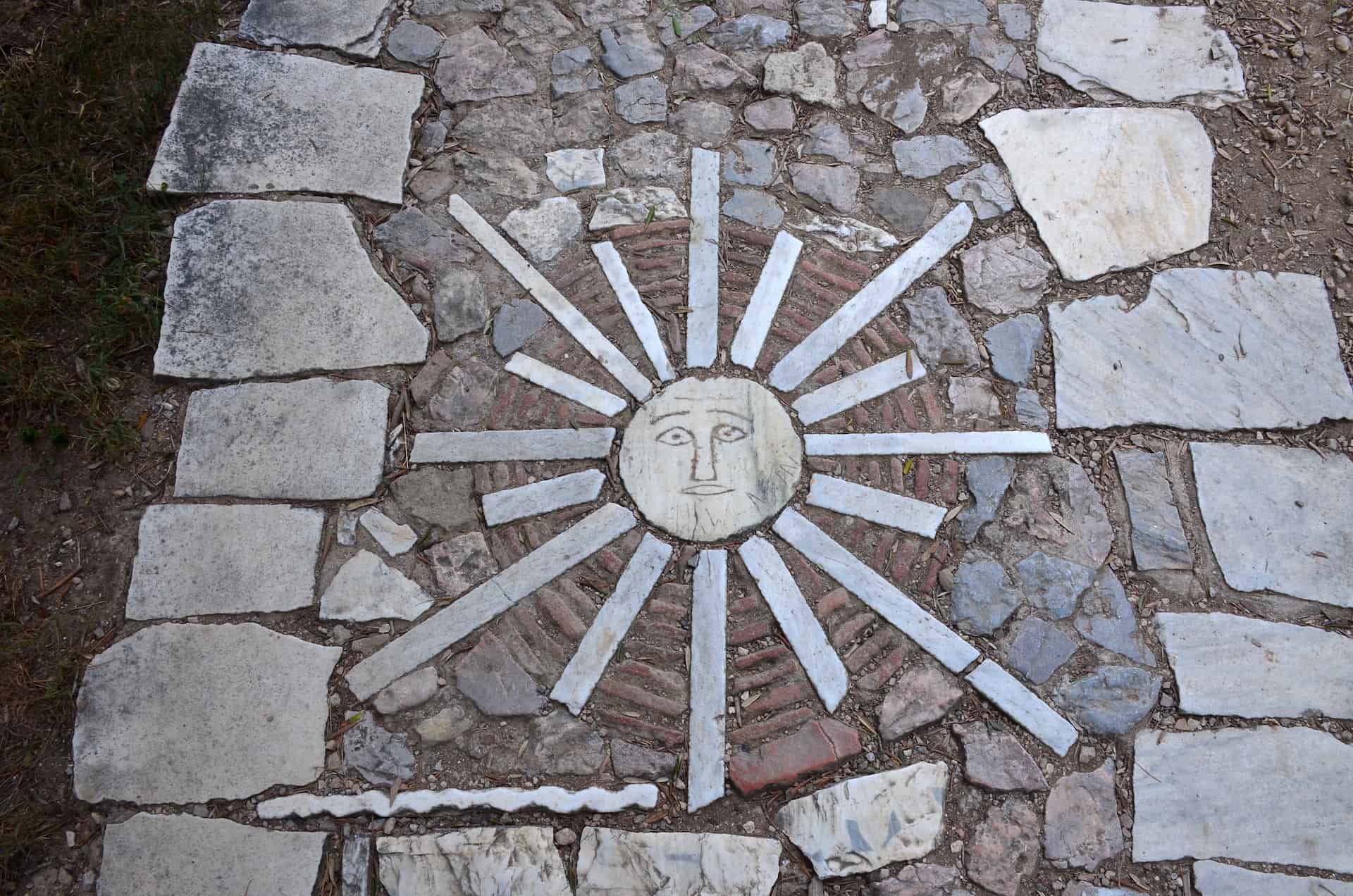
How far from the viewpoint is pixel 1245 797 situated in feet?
7.93

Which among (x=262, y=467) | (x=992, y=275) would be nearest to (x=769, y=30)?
(x=992, y=275)

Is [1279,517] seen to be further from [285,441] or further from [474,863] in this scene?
[285,441]

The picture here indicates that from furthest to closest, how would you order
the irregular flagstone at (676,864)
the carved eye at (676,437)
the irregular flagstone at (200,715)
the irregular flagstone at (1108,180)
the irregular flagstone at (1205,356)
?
the irregular flagstone at (1108,180) < the irregular flagstone at (1205,356) < the carved eye at (676,437) < the irregular flagstone at (200,715) < the irregular flagstone at (676,864)

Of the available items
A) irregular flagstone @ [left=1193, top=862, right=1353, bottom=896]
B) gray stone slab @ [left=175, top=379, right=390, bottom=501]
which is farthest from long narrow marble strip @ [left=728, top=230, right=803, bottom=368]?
irregular flagstone @ [left=1193, top=862, right=1353, bottom=896]

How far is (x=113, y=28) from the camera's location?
344cm

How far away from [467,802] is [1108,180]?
2.75m

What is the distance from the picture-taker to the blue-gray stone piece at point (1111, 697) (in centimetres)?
247

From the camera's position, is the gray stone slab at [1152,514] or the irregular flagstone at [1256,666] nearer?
the irregular flagstone at [1256,666]

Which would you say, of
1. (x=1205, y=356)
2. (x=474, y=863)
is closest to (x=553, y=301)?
(x=474, y=863)

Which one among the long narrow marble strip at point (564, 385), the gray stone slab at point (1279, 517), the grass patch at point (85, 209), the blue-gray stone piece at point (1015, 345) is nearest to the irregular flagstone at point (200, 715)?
the grass patch at point (85, 209)

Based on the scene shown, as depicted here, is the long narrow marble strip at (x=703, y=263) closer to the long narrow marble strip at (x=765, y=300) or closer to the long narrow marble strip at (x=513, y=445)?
the long narrow marble strip at (x=765, y=300)

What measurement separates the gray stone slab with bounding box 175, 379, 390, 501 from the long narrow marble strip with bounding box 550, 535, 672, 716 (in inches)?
30.5

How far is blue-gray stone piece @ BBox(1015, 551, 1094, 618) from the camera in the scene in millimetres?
2600

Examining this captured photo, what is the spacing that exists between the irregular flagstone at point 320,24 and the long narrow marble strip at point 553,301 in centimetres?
80
